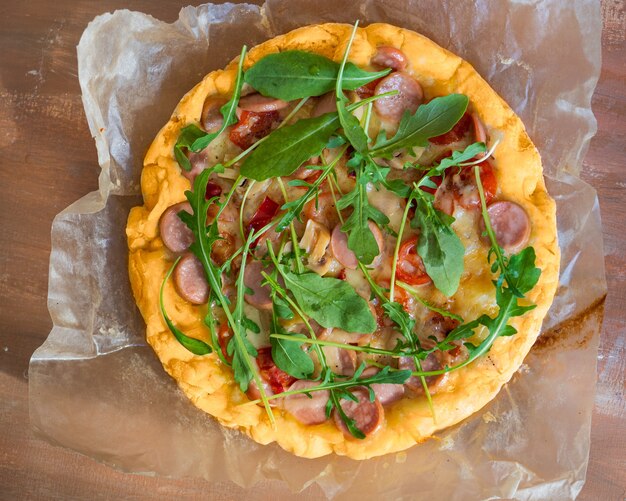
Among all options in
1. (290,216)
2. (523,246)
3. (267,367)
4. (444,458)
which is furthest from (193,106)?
(444,458)

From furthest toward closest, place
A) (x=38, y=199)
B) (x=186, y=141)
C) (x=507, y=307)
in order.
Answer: (x=38, y=199)
(x=186, y=141)
(x=507, y=307)

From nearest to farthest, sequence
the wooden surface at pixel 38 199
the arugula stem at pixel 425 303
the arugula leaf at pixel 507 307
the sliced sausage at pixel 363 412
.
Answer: the arugula leaf at pixel 507 307, the arugula stem at pixel 425 303, the sliced sausage at pixel 363 412, the wooden surface at pixel 38 199

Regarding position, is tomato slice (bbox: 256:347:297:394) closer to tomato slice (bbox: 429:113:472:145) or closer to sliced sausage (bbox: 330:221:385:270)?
sliced sausage (bbox: 330:221:385:270)

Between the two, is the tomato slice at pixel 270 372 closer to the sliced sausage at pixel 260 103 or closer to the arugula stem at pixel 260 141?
the arugula stem at pixel 260 141

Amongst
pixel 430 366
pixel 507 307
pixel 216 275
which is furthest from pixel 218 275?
pixel 507 307

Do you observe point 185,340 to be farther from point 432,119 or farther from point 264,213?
point 432,119

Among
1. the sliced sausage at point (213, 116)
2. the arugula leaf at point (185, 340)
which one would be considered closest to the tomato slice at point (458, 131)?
the sliced sausage at point (213, 116)

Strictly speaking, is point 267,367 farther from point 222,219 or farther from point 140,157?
point 140,157

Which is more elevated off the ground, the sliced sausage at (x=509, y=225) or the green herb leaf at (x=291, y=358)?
the sliced sausage at (x=509, y=225)

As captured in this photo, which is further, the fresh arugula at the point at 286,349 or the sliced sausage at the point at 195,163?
the sliced sausage at the point at 195,163
